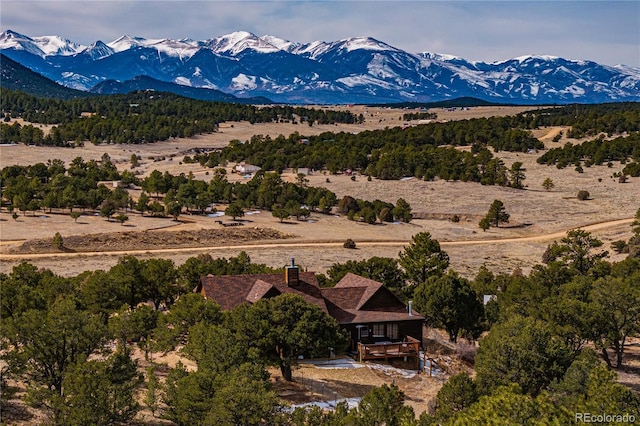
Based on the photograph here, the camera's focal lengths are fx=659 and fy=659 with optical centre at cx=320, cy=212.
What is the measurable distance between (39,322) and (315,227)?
223ft

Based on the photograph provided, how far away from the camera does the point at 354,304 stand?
4103 centimetres

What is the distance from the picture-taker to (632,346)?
1794 inches

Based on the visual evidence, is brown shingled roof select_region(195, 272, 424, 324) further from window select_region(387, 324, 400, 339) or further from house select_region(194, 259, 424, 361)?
window select_region(387, 324, 400, 339)

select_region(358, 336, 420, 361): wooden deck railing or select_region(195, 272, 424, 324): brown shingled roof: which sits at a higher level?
select_region(195, 272, 424, 324): brown shingled roof

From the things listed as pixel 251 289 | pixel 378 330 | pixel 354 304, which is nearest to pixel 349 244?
pixel 354 304

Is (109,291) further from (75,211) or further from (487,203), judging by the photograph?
(487,203)

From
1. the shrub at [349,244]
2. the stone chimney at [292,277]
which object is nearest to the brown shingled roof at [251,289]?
the stone chimney at [292,277]

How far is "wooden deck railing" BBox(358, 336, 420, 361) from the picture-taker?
3812cm

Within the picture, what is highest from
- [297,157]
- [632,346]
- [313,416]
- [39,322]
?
[297,157]

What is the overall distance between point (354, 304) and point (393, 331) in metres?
2.90

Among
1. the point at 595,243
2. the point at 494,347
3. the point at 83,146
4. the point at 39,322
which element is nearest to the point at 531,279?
the point at 595,243

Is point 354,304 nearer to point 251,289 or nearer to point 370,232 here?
point 251,289

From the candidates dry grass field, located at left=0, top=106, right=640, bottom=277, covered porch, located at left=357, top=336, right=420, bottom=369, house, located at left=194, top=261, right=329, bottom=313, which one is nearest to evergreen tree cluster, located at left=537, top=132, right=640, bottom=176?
dry grass field, located at left=0, top=106, right=640, bottom=277

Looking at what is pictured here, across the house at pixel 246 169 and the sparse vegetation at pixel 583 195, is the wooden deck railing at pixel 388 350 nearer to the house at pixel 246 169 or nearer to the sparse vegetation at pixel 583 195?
the sparse vegetation at pixel 583 195
